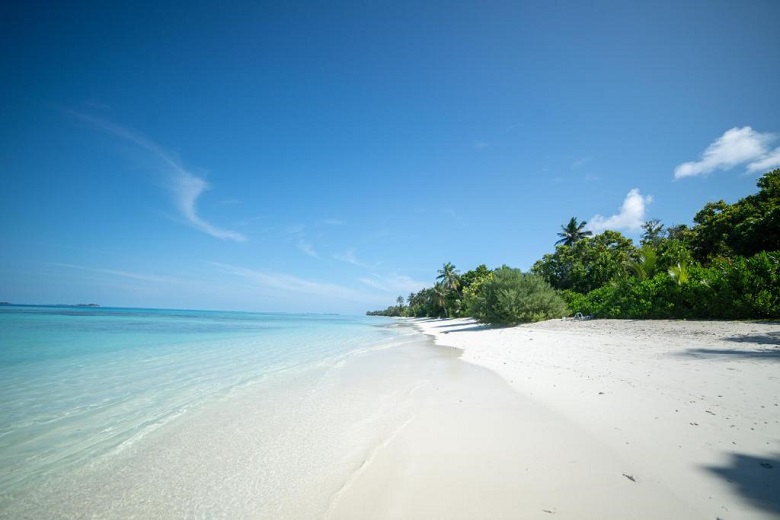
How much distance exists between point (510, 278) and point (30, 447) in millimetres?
22815

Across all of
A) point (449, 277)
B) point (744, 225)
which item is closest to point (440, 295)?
point (449, 277)

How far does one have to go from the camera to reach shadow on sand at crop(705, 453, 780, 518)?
2.17 m

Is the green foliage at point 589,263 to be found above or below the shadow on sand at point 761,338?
above

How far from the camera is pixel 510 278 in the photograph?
73.2 ft

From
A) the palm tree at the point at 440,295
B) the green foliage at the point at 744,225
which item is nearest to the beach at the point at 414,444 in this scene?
the green foliage at the point at 744,225

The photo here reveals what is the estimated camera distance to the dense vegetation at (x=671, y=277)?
12812mm

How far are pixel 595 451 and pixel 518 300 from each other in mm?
19043

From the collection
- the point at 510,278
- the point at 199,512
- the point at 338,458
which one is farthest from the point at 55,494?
the point at 510,278

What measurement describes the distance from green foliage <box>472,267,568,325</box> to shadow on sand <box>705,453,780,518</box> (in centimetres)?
1853

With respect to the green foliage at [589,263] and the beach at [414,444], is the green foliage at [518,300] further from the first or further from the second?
the beach at [414,444]

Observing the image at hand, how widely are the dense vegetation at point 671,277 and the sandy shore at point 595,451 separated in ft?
32.1

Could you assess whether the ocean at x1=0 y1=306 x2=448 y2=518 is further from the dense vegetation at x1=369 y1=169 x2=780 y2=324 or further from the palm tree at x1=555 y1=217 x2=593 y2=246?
the palm tree at x1=555 y1=217 x2=593 y2=246

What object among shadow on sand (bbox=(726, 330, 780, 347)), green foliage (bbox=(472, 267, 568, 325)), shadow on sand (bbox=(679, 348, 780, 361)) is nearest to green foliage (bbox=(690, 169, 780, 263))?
green foliage (bbox=(472, 267, 568, 325))

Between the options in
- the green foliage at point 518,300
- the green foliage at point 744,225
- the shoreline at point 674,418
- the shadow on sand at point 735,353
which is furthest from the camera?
the green foliage at point 518,300
